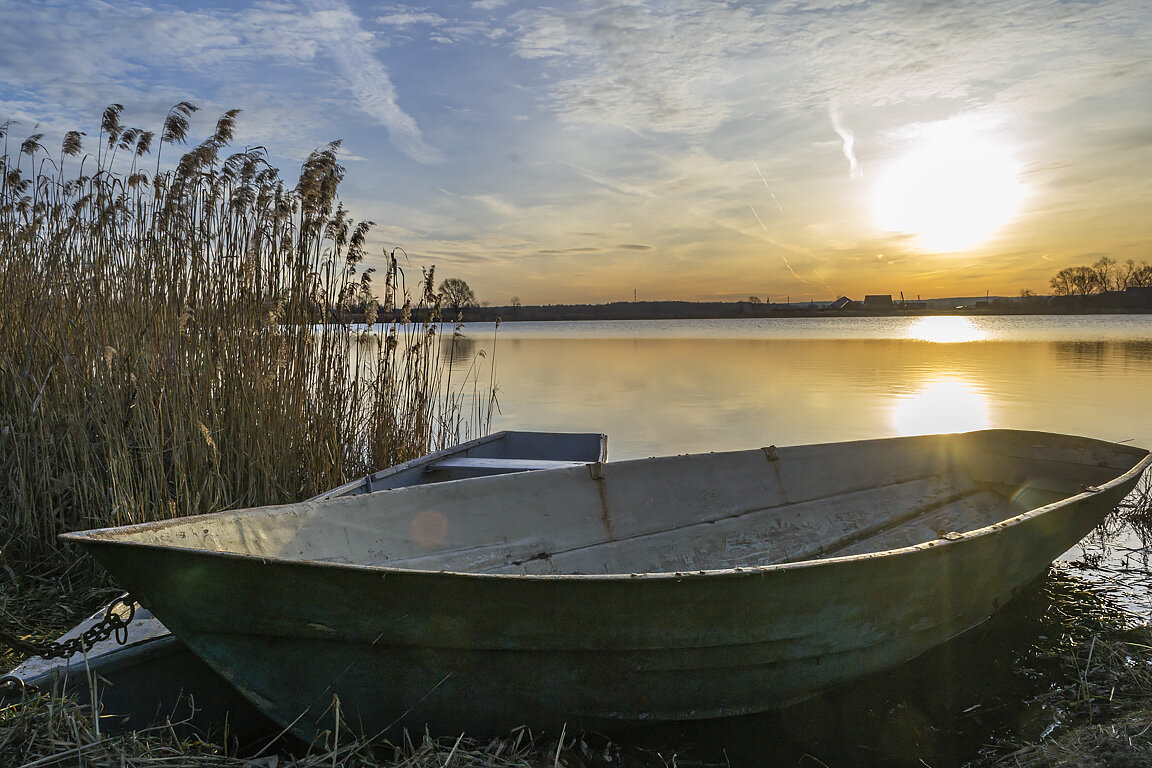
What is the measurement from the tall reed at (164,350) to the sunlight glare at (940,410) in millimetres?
7363

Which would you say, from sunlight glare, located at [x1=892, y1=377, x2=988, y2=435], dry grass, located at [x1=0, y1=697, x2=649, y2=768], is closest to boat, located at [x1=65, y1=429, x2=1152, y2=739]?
dry grass, located at [x1=0, y1=697, x2=649, y2=768]

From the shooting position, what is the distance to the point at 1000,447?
13.4ft

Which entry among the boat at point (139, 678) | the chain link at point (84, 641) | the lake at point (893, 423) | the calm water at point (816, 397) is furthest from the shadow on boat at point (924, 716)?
the calm water at point (816, 397)

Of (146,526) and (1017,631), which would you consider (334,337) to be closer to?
(146,526)

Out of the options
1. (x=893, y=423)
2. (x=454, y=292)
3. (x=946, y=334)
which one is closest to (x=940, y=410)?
(x=893, y=423)

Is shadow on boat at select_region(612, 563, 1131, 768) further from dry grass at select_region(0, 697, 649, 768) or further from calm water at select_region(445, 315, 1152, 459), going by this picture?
calm water at select_region(445, 315, 1152, 459)

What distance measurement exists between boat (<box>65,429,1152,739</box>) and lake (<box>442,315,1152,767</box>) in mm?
204

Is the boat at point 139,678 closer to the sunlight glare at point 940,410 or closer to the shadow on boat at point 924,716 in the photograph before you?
the shadow on boat at point 924,716

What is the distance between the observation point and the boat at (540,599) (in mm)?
1806

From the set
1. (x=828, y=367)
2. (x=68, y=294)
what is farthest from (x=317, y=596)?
(x=828, y=367)

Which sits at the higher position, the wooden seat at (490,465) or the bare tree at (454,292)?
the bare tree at (454,292)

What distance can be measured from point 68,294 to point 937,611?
4.45m

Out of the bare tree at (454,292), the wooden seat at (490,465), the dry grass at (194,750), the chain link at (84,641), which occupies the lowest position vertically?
the dry grass at (194,750)

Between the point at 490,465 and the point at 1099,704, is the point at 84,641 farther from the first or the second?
the point at 1099,704
